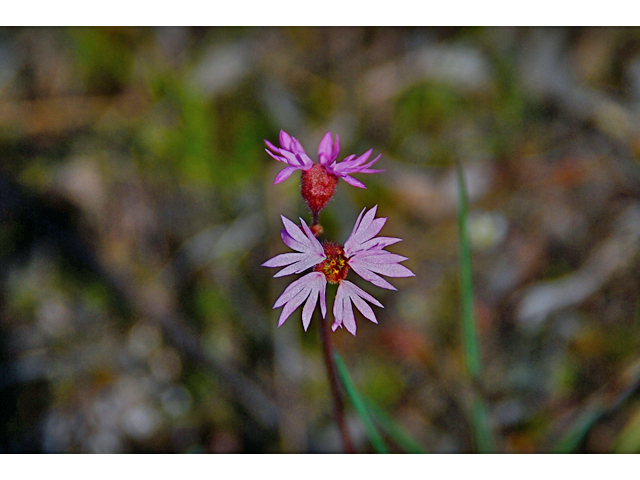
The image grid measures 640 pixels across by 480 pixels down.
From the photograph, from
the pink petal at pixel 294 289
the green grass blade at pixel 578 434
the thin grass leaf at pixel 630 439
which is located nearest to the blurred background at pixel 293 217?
the thin grass leaf at pixel 630 439

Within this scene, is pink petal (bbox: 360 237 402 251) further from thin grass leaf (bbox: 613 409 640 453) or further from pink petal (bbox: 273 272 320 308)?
thin grass leaf (bbox: 613 409 640 453)

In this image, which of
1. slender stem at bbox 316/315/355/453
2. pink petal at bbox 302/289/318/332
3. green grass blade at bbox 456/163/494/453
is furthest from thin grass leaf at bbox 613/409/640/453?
pink petal at bbox 302/289/318/332

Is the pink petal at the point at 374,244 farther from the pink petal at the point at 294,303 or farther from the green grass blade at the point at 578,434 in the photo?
the green grass blade at the point at 578,434

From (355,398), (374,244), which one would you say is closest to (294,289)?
(374,244)

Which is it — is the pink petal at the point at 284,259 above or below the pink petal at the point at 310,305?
above

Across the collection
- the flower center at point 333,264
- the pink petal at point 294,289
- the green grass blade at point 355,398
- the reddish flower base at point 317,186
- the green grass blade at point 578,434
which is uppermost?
the reddish flower base at point 317,186

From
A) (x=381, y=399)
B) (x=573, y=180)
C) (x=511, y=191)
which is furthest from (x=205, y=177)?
(x=573, y=180)

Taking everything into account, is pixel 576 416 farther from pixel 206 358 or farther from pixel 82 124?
pixel 82 124
